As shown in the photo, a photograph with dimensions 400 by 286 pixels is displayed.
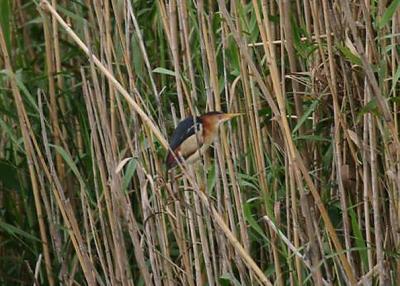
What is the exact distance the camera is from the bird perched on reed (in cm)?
263

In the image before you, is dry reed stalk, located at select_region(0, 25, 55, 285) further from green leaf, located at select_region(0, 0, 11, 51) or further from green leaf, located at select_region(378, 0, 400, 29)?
green leaf, located at select_region(378, 0, 400, 29)

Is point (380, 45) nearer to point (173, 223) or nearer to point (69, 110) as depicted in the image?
point (173, 223)

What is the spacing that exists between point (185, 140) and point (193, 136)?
0.08 feet

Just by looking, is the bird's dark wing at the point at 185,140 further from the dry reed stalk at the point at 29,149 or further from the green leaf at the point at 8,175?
the green leaf at the point at 8,175

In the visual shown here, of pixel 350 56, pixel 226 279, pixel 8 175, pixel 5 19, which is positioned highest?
pixel 5 19

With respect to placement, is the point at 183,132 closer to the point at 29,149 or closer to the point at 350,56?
the point at 350,56

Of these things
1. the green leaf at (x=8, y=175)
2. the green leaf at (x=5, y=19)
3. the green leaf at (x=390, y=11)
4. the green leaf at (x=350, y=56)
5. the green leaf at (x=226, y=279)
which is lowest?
the green leaf at (x=226, y=279)

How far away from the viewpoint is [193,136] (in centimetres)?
266

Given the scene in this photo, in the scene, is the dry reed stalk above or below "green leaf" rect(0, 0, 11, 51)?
below

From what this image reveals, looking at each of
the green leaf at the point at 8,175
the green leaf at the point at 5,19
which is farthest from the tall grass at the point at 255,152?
the green leaf at the point at 8,175

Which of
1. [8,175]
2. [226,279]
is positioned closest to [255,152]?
[226,279]

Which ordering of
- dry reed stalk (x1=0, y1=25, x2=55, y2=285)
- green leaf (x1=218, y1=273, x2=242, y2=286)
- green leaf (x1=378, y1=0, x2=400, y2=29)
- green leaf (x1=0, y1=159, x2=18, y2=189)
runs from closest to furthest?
green leaf (x1=378, y1=0, x2=400, y2=29) → green leaf (x1=218, y1=273, x2=242, y2=286) → dry reed stalk (x1=0, y1=25, x2=55, y2=285) → green leaf (x1=0, y1=159, x2=18, y2=189)

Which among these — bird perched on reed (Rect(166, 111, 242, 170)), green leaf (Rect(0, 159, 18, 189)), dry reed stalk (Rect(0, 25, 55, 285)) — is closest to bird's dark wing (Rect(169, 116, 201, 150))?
bird perched on reed (Rect(166, 111, 242, 170))

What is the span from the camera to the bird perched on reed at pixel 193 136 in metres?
2.63
